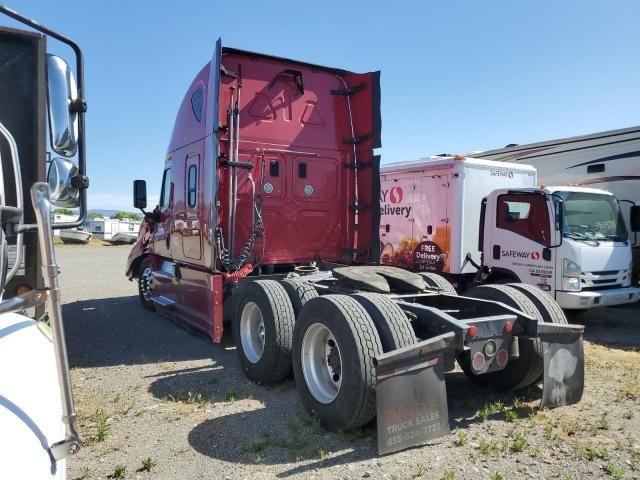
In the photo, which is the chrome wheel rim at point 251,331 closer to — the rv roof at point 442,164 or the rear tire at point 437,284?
the rear tire at point 437,284

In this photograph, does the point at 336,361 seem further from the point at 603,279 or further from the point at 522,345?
the point at 603,279

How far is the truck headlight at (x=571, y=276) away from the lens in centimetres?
773

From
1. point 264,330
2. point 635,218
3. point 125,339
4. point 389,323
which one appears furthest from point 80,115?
→ point 635,218

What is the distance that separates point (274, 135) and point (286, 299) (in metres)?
2.64

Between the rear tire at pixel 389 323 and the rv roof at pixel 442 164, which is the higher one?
the rv roof at pixel 442 164

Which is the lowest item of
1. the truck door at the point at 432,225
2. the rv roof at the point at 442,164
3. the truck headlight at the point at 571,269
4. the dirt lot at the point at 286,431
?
the dirt lot at the point at 286,431

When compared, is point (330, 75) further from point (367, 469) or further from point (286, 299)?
point (367, 469)

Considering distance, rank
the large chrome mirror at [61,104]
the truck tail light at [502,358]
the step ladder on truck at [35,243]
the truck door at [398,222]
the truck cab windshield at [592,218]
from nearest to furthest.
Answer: the step ladder on truck at [35,243], the large chrome mirror at [61,104], the truck tail light at [502,358], the truck cab windshield at [592,218], the truck door at [398,222]

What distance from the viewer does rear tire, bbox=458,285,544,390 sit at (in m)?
4.16

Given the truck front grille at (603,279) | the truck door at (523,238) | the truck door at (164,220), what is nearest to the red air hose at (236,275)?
the truck door at (164,220)

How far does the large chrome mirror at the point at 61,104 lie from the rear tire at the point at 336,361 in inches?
85.0

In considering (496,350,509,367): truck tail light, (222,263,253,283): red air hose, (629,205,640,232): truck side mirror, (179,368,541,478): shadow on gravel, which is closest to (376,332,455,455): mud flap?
(179,368,541,478): shadow on gravel

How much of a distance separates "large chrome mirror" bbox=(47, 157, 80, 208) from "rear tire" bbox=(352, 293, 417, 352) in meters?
2.21

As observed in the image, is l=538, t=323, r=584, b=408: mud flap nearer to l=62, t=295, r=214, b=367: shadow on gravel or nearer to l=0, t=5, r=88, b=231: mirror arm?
l=0, t=5, r=88, b=231: mirror arm
